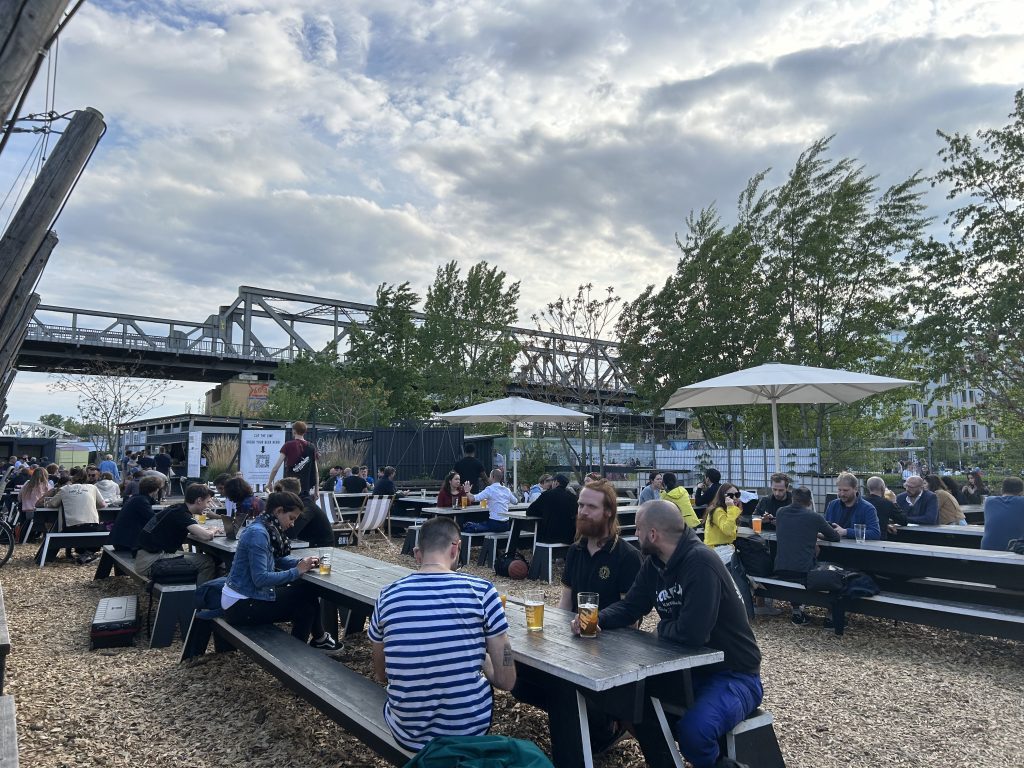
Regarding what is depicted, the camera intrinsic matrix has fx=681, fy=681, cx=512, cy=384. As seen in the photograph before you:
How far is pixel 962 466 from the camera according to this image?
15562 millimetres

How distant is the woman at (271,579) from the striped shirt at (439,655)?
209 centimetres

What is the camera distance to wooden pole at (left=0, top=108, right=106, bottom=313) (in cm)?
762

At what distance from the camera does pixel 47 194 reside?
27.6 ft

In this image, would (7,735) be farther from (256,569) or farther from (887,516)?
(887,516)

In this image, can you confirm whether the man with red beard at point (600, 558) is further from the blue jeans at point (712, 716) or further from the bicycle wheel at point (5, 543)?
the bicycle wheel at point (5, 543)

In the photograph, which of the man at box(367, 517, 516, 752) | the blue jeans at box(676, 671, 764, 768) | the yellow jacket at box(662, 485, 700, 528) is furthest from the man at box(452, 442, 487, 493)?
the man at box(367, 517, 516, 752)

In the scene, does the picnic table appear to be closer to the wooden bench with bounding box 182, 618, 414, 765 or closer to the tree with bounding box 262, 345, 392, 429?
the wooden bench with bounding box 182, 618, 414, 765

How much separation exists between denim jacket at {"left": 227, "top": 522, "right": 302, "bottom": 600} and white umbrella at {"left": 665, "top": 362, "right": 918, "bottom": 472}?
6721 millimetres

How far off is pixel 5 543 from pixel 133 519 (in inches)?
151

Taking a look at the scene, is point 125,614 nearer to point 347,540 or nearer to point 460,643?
point 460,643

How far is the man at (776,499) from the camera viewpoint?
751cm

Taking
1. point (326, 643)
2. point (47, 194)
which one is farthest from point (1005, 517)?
point (47, 194)

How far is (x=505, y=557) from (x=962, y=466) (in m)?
12.1

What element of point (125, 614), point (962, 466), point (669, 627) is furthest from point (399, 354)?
point (669, 627)
